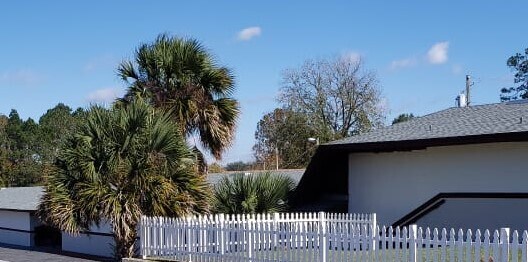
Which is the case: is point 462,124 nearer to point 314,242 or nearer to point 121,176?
point 314,242

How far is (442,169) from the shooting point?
1875 cm

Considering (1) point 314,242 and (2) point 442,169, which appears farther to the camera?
(2) point 442,169

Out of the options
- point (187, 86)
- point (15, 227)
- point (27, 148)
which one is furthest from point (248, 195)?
point (27, 148)

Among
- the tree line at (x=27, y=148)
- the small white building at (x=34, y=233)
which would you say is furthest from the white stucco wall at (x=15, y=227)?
the tree line at (x=27, y=148)

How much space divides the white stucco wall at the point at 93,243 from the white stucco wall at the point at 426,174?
290 inches

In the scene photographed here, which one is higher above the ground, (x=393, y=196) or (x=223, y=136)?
(x=223, y=136)

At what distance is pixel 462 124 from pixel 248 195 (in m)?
6.34

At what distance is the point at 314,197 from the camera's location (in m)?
24.1

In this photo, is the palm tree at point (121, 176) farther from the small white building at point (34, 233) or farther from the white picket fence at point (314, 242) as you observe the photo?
the small white building at point (34, 233)

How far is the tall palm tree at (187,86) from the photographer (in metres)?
20.6

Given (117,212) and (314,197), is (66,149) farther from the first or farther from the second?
(314,197)

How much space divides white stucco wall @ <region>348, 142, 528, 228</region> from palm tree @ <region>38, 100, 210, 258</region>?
564 centimetres

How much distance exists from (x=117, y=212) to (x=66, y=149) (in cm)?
220

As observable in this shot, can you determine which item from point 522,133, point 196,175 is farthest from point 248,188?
point 522,133
